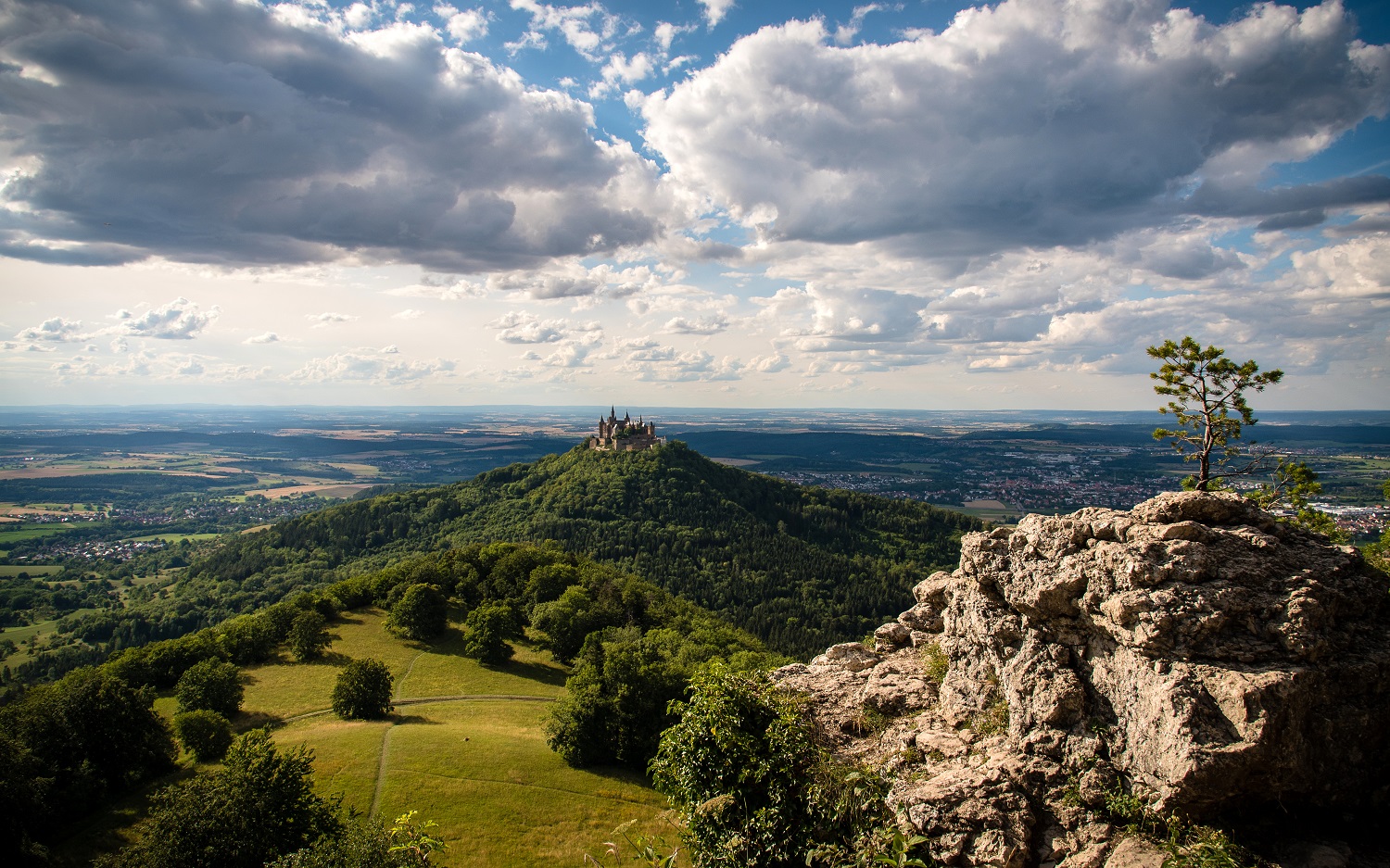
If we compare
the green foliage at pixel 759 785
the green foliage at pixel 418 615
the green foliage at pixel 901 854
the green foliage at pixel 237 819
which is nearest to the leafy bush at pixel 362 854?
the green foliage at pixel 237 819

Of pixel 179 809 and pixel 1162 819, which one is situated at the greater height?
pixel 1162 819

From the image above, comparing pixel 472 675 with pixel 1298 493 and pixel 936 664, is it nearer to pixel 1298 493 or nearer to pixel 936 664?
pixel 936 664

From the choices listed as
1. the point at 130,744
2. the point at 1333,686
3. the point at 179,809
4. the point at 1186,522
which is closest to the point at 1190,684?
the point at 1333,686

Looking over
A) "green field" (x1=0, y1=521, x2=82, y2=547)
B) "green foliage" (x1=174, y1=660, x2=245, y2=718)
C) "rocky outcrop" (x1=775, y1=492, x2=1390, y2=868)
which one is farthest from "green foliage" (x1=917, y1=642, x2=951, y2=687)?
"green field" (x1=0, y1=521, x2=82, y2=547)

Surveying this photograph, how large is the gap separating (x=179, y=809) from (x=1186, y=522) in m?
29.8

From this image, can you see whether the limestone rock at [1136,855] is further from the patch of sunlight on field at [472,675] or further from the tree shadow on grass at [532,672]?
the tree shadow on grass at [532,672]

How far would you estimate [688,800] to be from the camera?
560 inches

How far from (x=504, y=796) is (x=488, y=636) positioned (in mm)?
25779

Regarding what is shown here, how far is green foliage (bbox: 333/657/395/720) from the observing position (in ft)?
137

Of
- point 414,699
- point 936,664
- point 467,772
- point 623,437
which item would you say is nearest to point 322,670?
point 414,699

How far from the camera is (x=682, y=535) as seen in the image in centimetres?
12656

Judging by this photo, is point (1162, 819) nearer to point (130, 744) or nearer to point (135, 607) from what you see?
point (130, 744)

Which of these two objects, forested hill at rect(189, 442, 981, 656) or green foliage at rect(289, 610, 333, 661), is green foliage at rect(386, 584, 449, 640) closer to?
green foliage at rect(289, 610, 333, 661)

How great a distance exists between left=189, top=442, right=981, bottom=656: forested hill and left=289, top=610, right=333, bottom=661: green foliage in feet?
200
